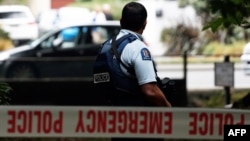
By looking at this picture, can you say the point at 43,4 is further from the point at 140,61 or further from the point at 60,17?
the point at 140,61

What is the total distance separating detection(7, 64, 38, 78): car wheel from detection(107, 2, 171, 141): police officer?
465 inches

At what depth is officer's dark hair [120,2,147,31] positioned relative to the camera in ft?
19.6

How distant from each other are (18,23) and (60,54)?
8.26 ft

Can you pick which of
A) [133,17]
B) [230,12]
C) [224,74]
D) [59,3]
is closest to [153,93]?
[133,17]

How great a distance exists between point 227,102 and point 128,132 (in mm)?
7261

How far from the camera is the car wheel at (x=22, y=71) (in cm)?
1777

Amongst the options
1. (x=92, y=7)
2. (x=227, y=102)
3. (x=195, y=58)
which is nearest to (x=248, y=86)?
(x=195, y=58)

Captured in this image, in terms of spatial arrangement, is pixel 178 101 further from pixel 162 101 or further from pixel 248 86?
pixel 162 101

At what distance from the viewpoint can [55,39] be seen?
18.4 m

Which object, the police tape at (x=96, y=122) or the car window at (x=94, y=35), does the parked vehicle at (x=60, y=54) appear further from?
the police tape at (x=96, y=122)

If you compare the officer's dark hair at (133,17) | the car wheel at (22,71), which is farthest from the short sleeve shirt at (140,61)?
the car wheel at (22,71)

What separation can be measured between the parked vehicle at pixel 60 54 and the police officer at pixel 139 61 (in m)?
11.4

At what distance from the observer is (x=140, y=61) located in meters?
5.79

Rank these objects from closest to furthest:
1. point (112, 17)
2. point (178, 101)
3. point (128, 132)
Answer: point (128, 132) < point (178, 101) < point (112, 17)
